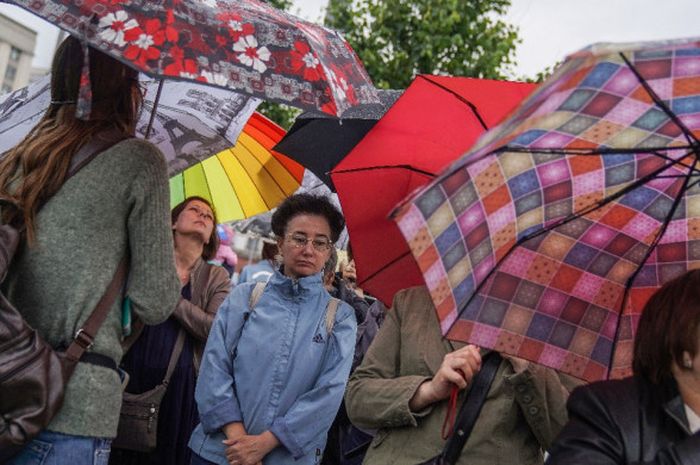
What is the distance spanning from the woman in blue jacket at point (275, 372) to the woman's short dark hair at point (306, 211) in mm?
295

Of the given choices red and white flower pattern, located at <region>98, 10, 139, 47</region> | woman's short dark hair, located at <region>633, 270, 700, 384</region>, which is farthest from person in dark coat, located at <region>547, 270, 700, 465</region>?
red and white flower pattern, located at <region>98, 10, 139, 47</region>

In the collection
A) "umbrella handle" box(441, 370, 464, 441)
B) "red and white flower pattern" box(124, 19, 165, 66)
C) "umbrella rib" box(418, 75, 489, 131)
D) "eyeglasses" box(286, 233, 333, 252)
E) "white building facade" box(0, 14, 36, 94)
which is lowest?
"white building facade" box(0, 14, 36, 94)

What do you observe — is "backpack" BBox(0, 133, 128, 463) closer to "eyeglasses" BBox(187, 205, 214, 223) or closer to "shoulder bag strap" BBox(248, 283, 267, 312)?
"shoulder bag strap" BBox(248, 283, 267, 312)

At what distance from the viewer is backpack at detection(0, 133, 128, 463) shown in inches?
118

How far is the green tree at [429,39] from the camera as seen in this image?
15.2 meters

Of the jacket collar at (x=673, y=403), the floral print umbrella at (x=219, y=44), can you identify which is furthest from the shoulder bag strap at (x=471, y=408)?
the floral print umbrella at (x=219, y=44)

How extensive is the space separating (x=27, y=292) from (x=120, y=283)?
306mm

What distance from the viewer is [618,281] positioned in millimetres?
3367

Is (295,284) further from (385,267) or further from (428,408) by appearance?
(428,408)

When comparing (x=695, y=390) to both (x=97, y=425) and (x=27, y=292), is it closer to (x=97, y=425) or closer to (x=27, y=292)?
(x=97, y=425)

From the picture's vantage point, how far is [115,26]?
9.91ft

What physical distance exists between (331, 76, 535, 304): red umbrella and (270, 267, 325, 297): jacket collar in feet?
1.69

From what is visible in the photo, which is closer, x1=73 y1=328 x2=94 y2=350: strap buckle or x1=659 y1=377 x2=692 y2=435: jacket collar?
x1=659 y1=377 x2=692 y2=435: jacket collar

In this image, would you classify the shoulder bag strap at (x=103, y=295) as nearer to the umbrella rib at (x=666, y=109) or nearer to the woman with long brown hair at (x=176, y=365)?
the umbrella rib at (x=666, y=109)
